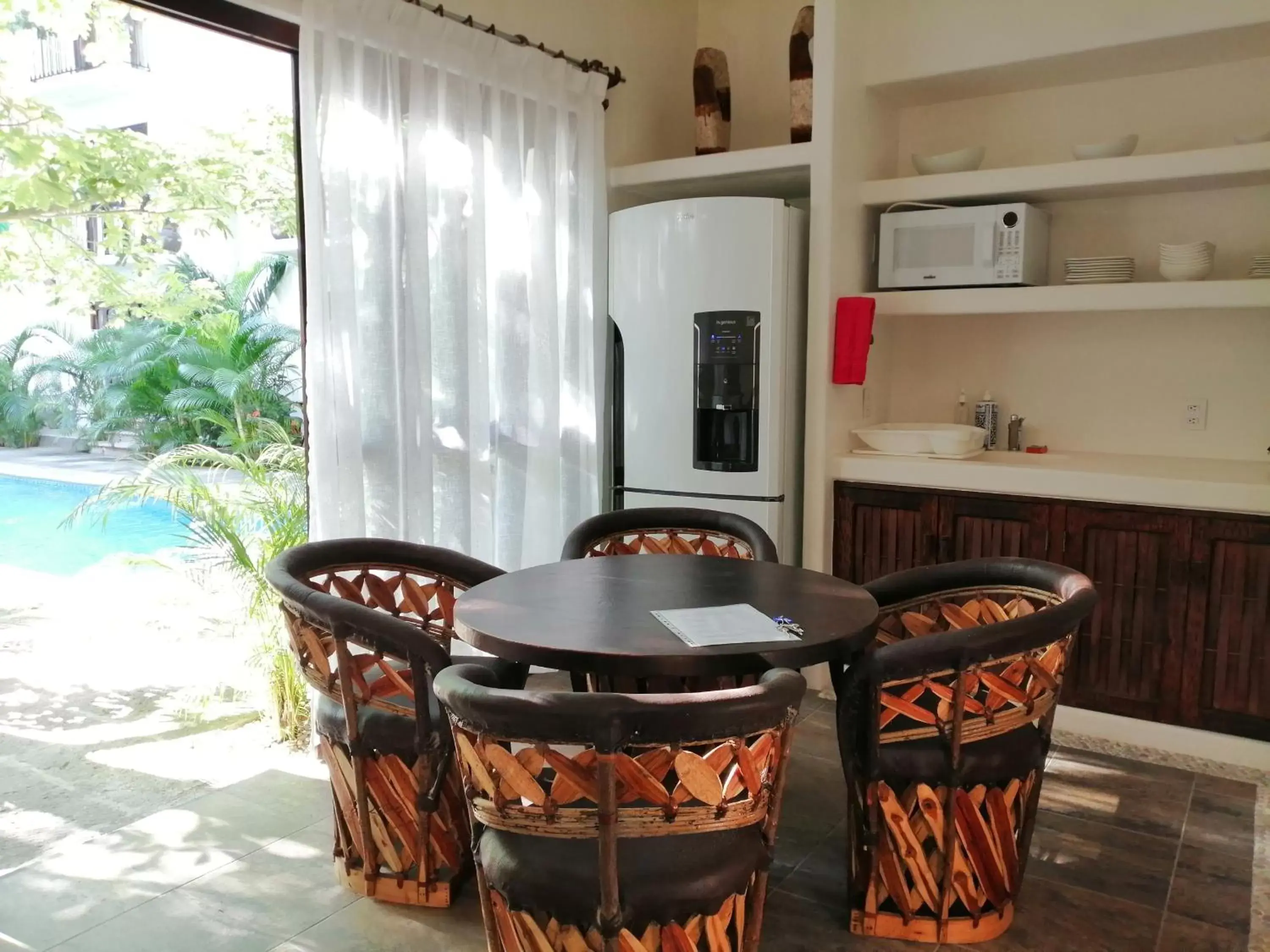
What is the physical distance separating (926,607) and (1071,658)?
1.17m

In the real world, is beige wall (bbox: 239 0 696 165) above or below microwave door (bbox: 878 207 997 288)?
above

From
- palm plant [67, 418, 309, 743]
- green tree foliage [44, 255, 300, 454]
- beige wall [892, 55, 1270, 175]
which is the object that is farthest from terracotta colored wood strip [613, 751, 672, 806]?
green tree foliage [44, 255, 300, 454]

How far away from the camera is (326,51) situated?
9.09 feet

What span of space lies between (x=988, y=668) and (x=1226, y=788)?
157cm

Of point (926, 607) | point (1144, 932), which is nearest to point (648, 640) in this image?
point (926, 607)

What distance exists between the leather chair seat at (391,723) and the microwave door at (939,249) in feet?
7.30

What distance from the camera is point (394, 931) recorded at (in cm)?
213

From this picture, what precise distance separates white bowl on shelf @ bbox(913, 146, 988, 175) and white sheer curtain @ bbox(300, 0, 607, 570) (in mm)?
1198

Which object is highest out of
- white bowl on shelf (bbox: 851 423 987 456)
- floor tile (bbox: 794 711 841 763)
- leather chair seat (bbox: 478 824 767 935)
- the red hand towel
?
the red hand towel

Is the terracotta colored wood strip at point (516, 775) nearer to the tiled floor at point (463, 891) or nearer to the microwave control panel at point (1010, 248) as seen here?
the tiled floor at point (463, 891)

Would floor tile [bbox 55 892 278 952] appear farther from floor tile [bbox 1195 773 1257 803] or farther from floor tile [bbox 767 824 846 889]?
floor tile [bbox 1195 773 1257 803]

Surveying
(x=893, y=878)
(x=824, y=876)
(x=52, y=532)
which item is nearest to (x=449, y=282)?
(x=824, y=876)

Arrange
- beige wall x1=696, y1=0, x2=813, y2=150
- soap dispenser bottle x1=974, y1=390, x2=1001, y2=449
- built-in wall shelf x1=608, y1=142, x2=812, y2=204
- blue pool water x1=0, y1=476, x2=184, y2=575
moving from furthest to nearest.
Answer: blue pool water x1=0, y1=476, x2=184, y2=575, beige wall x1=696, y1=0, x2=813, y2=150, soap dispenser bottle x1=974, y1=390, x2=1001, y2=449, built-in wall shelf x1=608, y1=142, x2=812, y2=204

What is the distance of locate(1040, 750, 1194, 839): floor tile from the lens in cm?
271
